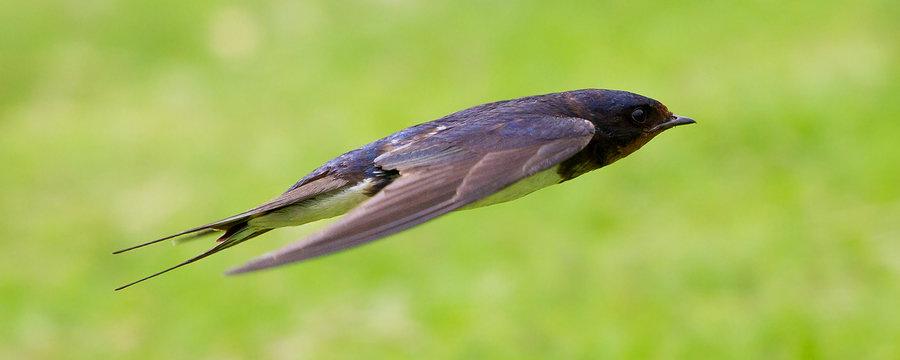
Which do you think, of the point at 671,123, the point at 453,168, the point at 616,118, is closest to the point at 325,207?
the point at 453,168

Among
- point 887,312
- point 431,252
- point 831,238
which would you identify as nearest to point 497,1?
point 431,252

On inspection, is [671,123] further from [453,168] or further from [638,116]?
[453,168]

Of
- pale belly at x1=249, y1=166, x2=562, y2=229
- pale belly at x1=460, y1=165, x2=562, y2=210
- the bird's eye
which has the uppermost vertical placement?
the bird's eye

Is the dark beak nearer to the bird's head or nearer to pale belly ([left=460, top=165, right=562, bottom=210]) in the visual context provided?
the bird's head

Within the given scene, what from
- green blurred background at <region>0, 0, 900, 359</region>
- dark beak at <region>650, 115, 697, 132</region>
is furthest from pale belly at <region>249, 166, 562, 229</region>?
green blurred background at <region>0, 0, 900, 359</region>

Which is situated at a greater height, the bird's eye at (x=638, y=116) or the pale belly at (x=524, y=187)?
the bird's eye at (x=638, y=116)

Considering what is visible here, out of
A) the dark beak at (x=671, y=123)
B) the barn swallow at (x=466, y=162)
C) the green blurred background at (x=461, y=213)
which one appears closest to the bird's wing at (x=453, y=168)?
the barn swallow at (x=466, y=162)

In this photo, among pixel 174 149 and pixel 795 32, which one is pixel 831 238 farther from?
pixel 174 149

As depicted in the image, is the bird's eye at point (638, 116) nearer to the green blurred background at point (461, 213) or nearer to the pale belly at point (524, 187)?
the pale belly at point (524, 187)
